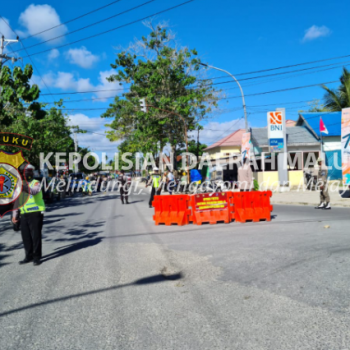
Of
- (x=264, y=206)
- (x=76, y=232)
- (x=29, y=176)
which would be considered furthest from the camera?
(x=264, y=206)

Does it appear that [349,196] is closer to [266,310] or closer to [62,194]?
[266,310]

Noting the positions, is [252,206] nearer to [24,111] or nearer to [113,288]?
[113,288]

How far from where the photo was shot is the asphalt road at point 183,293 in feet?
10.7

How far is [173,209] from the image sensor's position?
10.3m

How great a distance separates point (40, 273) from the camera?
5.64 metres

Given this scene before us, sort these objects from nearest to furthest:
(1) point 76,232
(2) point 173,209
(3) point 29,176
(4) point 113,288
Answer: (4) point 113,288, (3) point 29,176, (1) point 76,232, (2) point 173,209

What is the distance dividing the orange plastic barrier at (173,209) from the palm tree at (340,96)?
25322mm

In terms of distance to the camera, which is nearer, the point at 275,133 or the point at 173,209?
the point at 173,209

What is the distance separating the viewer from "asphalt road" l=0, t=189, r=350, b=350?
3.26 meters

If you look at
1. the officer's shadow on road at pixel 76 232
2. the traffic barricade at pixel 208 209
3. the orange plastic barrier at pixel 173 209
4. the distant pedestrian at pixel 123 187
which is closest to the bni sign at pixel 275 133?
the distant pedestrian at pixel 123 187

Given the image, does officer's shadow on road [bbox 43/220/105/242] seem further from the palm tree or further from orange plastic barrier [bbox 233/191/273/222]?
the palm tree

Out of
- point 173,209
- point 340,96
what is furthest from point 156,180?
point 340,96

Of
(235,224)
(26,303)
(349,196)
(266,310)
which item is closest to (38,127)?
(235,224)

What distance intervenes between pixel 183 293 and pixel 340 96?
31.9 m
